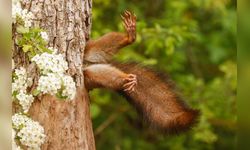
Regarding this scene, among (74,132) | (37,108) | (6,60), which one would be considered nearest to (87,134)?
(74,132)

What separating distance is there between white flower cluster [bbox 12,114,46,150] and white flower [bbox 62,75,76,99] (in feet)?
0.60

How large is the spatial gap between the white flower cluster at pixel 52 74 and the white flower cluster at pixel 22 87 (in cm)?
6

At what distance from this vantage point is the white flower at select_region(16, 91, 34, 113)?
8.17 ft

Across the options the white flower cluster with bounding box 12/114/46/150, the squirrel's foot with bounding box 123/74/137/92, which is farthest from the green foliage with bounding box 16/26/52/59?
the squirrel's foot with bounding box 123/74/137/92

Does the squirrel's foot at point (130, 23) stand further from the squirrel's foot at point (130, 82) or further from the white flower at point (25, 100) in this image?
the white flower at point (25, 100)

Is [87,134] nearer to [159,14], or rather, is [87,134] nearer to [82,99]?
[82,99]

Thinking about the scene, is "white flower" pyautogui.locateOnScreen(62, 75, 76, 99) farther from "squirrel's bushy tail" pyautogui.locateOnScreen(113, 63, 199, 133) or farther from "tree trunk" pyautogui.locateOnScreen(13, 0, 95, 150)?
"squirrel's bushy tail" pyautogui.locateOnScreen(113, 63, 199, 133)

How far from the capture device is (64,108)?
2.62 m

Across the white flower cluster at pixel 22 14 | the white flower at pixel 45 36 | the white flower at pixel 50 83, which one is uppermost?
the white flower cluster at pixel 22 14

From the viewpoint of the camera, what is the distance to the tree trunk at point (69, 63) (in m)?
2.52

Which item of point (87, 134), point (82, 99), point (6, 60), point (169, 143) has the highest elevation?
point (6, 60)

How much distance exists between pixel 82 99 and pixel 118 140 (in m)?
3.63

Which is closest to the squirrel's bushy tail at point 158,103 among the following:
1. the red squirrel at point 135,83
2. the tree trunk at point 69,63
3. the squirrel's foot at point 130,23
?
the red squirrel at point 135,83

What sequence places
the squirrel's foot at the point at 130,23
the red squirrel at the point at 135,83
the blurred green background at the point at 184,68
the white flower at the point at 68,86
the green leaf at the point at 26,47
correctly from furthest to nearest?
the blurred green background at the point at 184,68
the squirrel's foot at the point at 130,23
the red squirrel at the point at 135,83
the white flower at the point at 68,86
the green leaf at the point at 26,47
